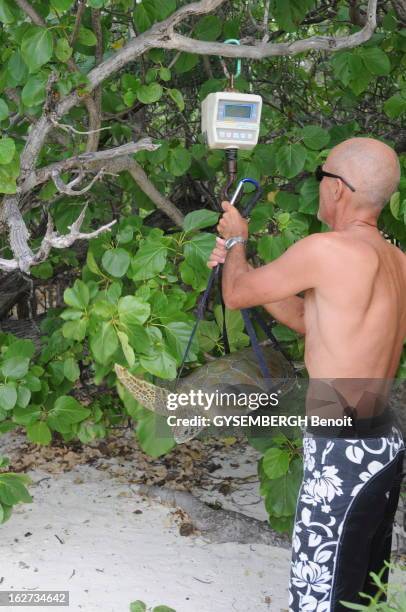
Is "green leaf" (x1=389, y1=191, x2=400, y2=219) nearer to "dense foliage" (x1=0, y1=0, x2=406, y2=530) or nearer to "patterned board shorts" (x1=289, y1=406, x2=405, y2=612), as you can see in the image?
"dense foliage" (x1=0, y1=0, x2=406, y2=530)

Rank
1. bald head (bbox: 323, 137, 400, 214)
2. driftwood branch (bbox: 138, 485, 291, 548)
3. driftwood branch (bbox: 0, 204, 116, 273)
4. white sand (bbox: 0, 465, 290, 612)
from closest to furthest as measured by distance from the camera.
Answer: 1. driftwood branch (bbox: 0, 204, 116, 273)
2. bald head (bbox: 323, 137, 400, 214)
3. white sand (bbox: 0, 465, 290, 612)
4. driftwood branch (bbox: 138, 485, 291, 548)

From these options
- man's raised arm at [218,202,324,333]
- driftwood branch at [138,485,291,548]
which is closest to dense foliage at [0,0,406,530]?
man's raised arm at [218,202,324,333]

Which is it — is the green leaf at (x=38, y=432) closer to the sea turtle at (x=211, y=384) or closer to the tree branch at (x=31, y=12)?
the sea turtle at (x=211, y=384)

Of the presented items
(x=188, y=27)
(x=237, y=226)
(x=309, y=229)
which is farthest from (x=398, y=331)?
(x=188, y=27)

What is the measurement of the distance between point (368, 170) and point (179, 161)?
94 centimetres

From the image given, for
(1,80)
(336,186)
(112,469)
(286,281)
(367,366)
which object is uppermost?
(1,80)

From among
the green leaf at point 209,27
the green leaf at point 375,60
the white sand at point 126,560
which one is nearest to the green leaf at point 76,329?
the white sand at point 126,560

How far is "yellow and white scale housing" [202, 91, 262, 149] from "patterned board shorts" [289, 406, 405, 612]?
83 cm

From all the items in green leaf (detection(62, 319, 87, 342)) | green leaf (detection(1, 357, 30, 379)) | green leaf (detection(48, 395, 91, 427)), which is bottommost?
green leaf (detection(48, 395, 91, 427))

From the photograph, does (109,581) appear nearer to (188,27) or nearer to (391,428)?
(391,428)

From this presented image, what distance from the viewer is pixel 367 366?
71.2 inches

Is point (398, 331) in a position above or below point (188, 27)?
below

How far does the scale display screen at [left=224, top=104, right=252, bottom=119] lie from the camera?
1.91 metres

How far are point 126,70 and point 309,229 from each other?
1356mm
